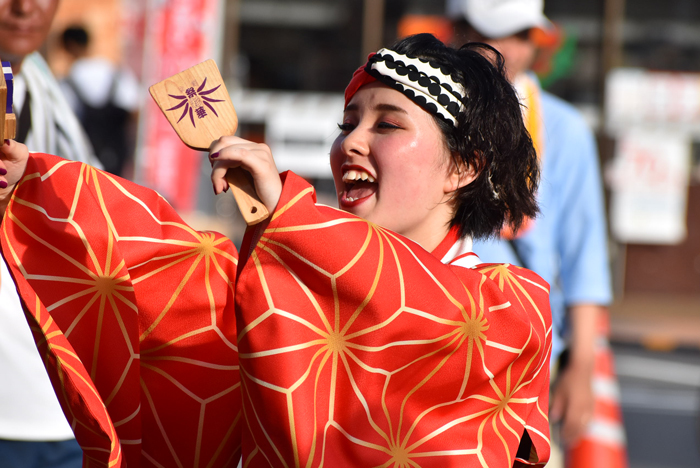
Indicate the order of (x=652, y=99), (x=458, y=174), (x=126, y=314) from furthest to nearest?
(x=652, y=99) < (x=458, y=174) < (x=126, y=314)

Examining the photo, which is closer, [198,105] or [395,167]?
[198,105]

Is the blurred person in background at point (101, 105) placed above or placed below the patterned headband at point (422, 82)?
below

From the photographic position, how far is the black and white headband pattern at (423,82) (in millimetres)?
1559

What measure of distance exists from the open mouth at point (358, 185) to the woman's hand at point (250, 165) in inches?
12.2

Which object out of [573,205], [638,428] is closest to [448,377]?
[573,205]

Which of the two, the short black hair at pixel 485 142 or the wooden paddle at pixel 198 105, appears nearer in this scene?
the wooden paddle at pixel 198 105

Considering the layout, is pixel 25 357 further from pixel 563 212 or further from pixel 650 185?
pixel 650 185

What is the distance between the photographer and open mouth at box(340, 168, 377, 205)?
5.09 feet

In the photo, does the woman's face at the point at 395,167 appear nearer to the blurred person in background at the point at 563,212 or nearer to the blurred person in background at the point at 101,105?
the blurred person in background at the point at 563,212

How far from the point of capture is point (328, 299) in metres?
1.30

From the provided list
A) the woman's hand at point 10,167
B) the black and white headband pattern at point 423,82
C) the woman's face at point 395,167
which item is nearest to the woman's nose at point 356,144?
the woman's face at point 395,167

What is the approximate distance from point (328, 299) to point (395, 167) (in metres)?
0.33

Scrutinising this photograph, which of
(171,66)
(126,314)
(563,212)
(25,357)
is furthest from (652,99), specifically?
(126,314)

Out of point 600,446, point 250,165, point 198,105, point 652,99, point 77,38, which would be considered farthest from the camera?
point 652,99
